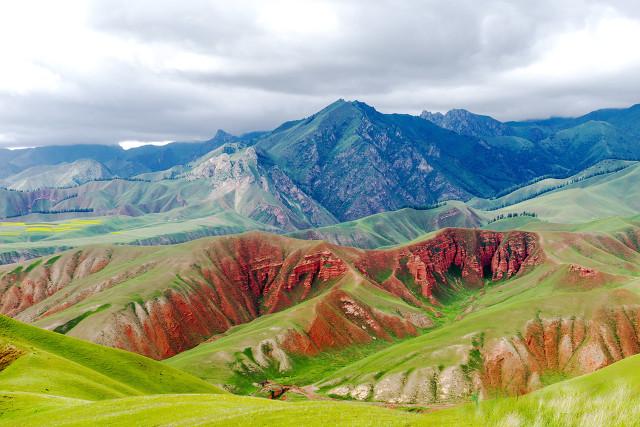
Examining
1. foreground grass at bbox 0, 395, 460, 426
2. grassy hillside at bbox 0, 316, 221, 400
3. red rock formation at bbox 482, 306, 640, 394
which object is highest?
foreground grass at bbox 0, 395, 460, 426

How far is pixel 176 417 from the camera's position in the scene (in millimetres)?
43844

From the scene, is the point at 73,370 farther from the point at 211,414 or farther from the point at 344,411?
the point at 344,411

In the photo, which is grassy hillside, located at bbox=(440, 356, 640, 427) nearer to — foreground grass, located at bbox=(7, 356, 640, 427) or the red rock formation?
foreground grass, located at bbox=(7, 356, 640, 427)

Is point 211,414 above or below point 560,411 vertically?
below

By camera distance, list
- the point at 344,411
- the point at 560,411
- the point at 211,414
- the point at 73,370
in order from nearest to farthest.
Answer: the point at 560,411 < the point at 344,411 < the point at 211,414 < the point at 73,370

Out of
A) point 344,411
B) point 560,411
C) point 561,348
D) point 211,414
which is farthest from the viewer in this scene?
point 561,348

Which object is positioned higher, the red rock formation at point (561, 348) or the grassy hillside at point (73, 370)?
the grassy hillside at point (73, 370)

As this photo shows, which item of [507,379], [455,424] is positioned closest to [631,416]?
[455,424]

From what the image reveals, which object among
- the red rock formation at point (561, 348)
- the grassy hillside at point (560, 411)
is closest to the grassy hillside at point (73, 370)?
the grassy hillside at point (560, 411)

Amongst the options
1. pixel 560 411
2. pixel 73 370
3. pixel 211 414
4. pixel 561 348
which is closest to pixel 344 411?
pixel 211 414

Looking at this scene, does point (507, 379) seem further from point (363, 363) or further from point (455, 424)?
point (455, 424)

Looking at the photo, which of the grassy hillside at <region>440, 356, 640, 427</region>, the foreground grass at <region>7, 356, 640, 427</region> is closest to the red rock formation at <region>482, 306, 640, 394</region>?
the foreground grass at <region>7, 356, 640, 427</region>

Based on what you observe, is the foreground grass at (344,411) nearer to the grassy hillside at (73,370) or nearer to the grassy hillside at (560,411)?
the grassy hillside at (560,411)

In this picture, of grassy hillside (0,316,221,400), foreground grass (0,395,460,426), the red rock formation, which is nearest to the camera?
foreground grass (0,395,460,426)
